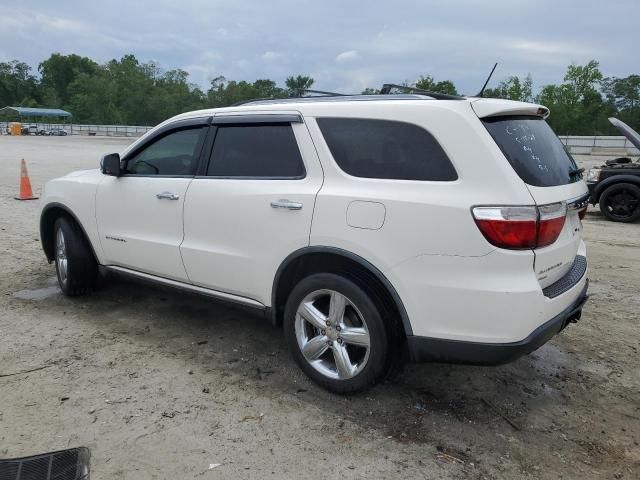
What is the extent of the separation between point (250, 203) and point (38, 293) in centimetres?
303

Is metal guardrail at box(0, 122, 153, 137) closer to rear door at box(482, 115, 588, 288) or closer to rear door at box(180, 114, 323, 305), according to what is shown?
rear door at box(180, 114, 323, 305)

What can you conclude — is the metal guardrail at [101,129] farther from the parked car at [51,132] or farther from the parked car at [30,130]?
the parked car at [51,132]

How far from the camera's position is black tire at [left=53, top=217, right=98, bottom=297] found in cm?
498

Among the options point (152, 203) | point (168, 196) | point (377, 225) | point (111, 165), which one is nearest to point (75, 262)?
point (111, 165)

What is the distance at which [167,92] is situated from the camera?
90.8 m

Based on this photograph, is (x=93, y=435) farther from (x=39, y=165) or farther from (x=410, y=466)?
(x=39, y=165)

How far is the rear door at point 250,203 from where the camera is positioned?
11.1 feet

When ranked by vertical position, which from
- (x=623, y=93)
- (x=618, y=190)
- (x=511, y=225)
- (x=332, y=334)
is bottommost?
(x=332, y=334)

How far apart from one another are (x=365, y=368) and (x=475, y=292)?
2.77 feet

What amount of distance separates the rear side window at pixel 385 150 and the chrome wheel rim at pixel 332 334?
78 centimetres

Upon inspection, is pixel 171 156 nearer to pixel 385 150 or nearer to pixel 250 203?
pixel 250 203

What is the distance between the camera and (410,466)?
275cm

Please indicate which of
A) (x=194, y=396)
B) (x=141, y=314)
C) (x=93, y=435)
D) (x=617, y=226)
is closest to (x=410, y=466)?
(x=194, y=396)

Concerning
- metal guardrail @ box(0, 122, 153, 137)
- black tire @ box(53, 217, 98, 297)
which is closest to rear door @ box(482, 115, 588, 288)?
black tire @ box(53, 217, 98, 297)
